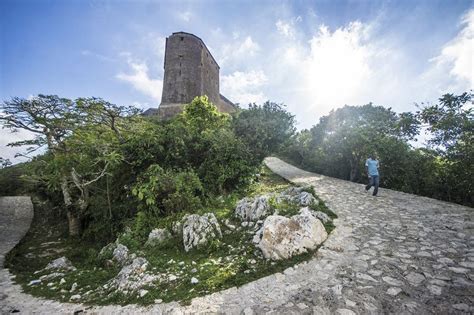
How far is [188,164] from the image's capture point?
26.4 feet

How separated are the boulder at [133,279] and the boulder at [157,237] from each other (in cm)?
91

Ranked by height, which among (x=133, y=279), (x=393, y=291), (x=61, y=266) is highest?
(x=393, y=291)

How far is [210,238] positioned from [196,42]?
28936 millimetres

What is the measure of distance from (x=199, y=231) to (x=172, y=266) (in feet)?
3.08

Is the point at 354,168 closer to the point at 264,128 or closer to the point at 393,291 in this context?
the point at 264,128

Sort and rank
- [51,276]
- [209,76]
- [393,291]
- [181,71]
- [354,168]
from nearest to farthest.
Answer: [393,291] < [51,276] < [354,168] < [181,71] < [209,76]

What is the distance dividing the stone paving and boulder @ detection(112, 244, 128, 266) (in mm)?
1248

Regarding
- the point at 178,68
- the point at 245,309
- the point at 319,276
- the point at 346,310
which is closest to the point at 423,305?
the point at 346,310

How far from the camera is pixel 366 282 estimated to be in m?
2.98

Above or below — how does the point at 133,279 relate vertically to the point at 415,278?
below

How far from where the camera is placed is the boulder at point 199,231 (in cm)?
460

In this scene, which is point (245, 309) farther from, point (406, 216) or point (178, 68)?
point (178, 68)

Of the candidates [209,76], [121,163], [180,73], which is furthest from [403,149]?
[209,76]

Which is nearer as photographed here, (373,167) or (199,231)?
(199,231)
